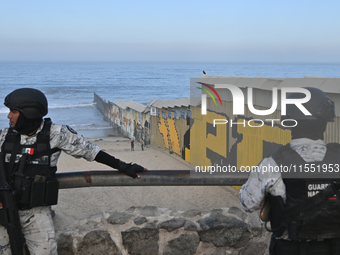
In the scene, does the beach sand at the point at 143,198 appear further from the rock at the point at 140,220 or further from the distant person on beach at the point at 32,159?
the distant person on beach at the point at 32,159

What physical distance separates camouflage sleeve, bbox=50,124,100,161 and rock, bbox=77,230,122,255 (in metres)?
0.78

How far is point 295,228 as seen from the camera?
6.98ft

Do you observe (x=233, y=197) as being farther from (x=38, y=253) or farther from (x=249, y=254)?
(x=38, y=253)

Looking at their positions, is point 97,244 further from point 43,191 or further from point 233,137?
point 233,137

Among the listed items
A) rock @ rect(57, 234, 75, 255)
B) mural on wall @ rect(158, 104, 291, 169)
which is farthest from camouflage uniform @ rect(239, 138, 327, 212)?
mural on wall @ rect(158, 104, 291, 169)

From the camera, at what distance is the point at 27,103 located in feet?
9.21

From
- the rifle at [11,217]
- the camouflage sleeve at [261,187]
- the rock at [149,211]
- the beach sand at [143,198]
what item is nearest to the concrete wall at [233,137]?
the beach sand at [143,198]

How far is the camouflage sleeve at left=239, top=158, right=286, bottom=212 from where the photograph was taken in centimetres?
211

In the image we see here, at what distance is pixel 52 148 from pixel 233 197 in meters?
9.04

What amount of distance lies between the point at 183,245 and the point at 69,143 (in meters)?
1.30

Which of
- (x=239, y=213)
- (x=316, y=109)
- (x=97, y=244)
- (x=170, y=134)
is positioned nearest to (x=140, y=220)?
(x=97, y=244)

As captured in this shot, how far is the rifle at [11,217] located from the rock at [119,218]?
0.90 metres

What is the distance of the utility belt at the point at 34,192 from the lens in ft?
8.99

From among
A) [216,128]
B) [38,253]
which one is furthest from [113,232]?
[216,128]
